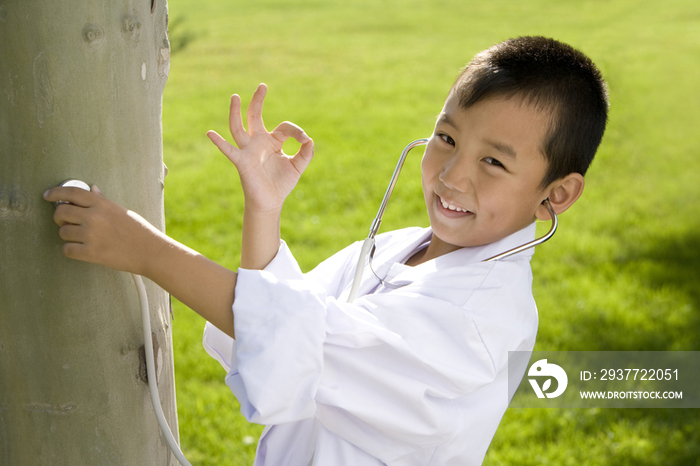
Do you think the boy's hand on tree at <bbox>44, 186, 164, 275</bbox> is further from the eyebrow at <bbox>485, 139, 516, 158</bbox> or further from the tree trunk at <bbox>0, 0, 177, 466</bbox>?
the eyebrow at <bbox>485, 139, 516, 158</bbox>

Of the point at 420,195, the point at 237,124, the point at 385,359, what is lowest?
the point at 420,195

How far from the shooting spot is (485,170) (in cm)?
146

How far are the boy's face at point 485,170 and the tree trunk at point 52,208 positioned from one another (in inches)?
25.3

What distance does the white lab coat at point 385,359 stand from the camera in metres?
1.14

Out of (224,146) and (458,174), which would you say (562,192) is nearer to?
(458,174)

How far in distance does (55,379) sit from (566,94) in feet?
4.03

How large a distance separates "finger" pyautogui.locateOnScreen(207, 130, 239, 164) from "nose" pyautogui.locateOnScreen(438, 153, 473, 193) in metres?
0.48

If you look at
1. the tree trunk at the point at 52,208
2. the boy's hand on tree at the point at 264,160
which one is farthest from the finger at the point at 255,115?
the tree trunk at the point at 52,208

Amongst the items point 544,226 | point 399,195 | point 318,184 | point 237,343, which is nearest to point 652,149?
point 544,226

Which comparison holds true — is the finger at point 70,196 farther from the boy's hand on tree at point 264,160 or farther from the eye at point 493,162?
the eye at point 493,162

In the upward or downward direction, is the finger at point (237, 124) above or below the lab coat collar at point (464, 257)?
above

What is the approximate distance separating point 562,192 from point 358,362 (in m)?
0.71

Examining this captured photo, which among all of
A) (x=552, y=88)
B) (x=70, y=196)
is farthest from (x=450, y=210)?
(x=70, y=196)

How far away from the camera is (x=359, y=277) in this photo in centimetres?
153
